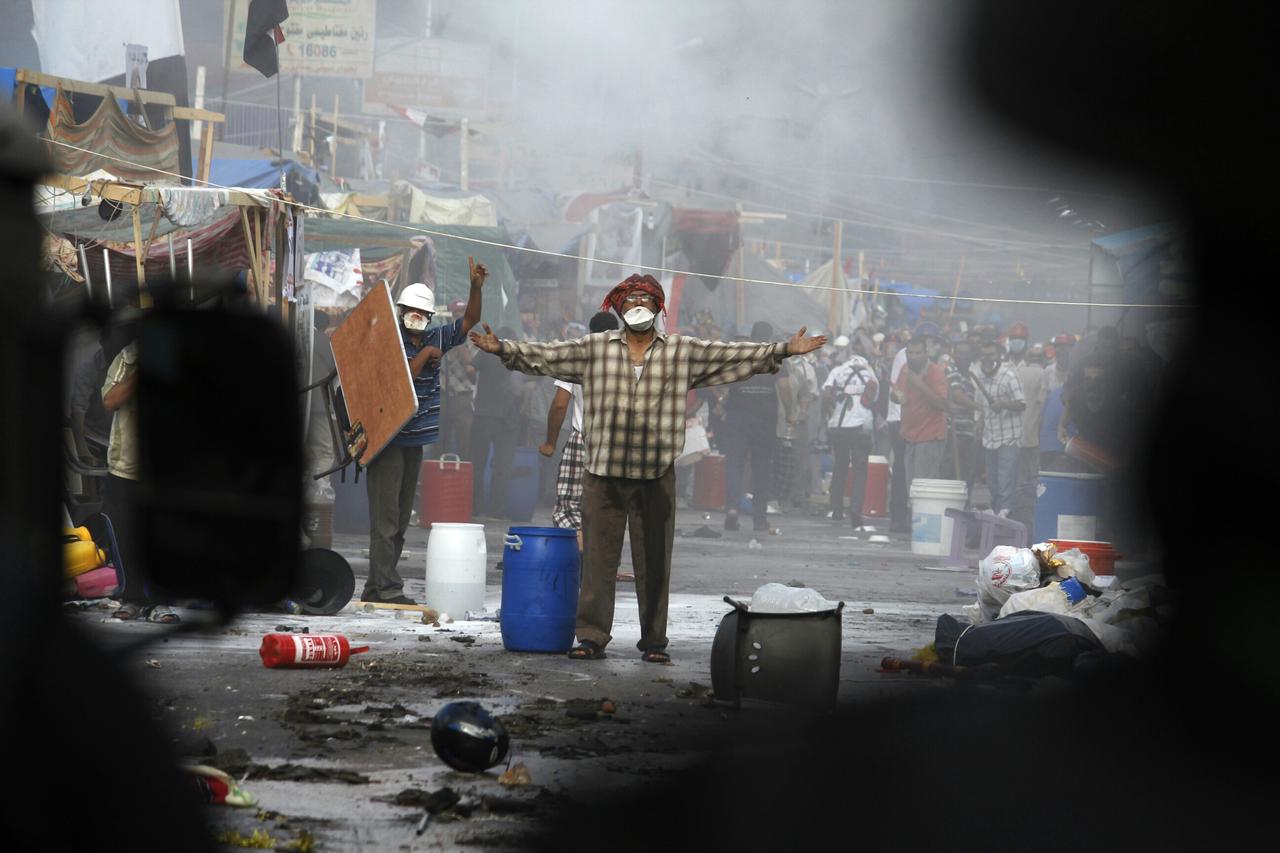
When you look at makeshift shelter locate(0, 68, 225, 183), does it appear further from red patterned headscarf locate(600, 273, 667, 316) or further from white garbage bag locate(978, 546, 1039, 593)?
white garbage bag locate(978, 546, 1039, 593)

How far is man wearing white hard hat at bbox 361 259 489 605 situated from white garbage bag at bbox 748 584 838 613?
118 inches

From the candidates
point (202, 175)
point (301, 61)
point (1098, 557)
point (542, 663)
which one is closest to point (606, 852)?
point (542, 663)

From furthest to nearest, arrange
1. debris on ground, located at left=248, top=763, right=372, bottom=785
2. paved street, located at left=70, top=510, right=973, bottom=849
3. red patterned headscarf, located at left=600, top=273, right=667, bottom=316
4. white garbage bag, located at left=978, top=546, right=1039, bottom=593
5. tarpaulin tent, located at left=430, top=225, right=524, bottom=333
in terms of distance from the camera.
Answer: tarpaulin tent, located at left=430, top=225, right=524, bottom=333
white garbage bag, located at left=978, top=546, right=1039, bottom=593
red patterned headscarf, located at left=600, top=273, right=667, bottom=316
debris on ground, located at left=248, top=763, right=372, bottom=785
paved street, located at left=70, top=510, right=973, bottom=849

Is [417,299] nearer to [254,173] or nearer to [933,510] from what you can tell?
[933,510]

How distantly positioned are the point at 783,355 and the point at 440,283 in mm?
9058

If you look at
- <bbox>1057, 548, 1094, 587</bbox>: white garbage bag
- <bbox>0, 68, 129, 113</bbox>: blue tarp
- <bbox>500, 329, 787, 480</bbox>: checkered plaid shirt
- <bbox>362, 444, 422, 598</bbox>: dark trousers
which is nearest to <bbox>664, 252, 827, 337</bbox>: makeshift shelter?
<bbox>0, 68, 129, 113</bbox>: blue tarp

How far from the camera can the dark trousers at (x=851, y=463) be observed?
16.7 metres

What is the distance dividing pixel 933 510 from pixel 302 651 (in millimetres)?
8574

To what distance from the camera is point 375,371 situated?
8180 mm

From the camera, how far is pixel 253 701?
17.5 ft

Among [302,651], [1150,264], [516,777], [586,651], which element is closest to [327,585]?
[586,651]

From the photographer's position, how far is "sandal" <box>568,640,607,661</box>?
6891 millimetres

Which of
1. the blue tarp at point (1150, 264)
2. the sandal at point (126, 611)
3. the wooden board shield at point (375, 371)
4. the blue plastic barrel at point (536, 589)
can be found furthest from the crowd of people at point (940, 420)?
the sandal at point (126, 611)

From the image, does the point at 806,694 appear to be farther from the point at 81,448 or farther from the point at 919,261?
the point at 919,261
